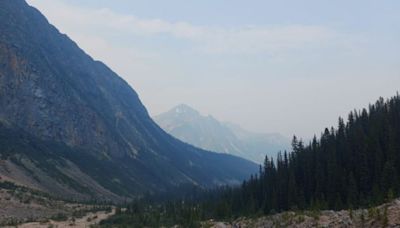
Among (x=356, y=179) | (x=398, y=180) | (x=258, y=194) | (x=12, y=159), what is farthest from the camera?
(x=12, y=159)

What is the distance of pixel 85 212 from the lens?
116688 mm

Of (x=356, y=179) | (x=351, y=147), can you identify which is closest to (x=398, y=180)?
(x=356, y=179)

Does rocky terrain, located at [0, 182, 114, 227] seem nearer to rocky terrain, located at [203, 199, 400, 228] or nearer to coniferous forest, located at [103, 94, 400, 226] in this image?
coniferous forest, located at [103, 94, 400, 226]

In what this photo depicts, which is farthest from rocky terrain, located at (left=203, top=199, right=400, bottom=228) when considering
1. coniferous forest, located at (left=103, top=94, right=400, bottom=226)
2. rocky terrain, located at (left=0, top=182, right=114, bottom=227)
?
rocky terrain, located at (left=0, top=182, right=114, bottom=227)

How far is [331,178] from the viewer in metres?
85.9

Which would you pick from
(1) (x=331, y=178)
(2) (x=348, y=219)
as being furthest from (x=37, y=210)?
(2) (x=348, y=219)

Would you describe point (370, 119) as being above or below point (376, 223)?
above

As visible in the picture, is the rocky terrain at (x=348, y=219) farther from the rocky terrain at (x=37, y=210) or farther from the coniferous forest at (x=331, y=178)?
the rocky terrain at (x=37, y=210)

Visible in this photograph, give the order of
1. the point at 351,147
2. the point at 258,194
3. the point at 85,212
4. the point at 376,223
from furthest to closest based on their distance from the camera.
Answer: the point at 85,212 → the point at 258,194 → the point at 351,147 → the point at 376,223

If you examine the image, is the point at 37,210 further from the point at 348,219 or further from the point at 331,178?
the point at 348,219

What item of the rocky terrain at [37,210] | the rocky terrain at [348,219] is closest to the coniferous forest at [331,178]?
the rocky terrain at [37,210]

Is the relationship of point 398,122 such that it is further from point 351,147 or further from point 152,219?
point 152,219

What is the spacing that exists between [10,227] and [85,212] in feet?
124

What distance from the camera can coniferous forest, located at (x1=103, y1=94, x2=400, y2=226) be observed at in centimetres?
7719
